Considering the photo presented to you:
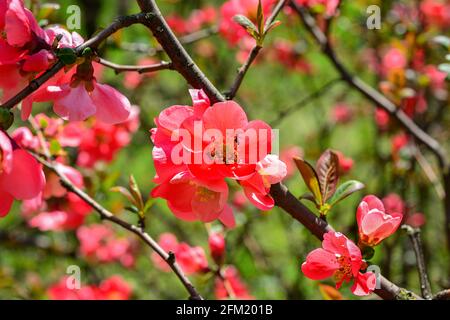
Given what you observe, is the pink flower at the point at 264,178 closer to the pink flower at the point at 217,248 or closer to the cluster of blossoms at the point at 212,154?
the cluster of blossoms at the point at 212,154

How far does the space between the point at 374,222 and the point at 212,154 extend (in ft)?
0.75

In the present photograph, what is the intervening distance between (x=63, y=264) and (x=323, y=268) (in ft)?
7.63

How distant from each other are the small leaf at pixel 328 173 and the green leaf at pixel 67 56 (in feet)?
1.28

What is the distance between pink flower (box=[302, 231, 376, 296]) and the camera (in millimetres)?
702

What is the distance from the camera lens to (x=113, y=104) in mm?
751

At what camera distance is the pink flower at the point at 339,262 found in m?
0.70

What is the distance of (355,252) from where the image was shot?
701mm

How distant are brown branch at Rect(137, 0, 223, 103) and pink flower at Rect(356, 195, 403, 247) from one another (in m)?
0.24

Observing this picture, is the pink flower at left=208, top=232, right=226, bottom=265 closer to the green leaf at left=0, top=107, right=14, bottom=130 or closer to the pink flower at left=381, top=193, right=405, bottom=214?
the green leaf at left=0, top=107, right=14, bottom=130

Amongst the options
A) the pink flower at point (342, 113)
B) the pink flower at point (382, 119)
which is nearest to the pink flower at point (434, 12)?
the pink flower at point (382, 119)

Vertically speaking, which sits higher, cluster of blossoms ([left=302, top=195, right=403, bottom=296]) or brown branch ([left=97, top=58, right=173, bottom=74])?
brown branch ([left=97, top=58, right=173, bottom=74])

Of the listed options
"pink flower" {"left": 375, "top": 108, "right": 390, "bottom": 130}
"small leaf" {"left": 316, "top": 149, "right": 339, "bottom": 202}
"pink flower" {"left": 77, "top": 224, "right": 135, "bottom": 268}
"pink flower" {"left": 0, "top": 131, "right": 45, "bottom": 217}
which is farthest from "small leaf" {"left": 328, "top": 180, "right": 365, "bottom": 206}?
"pink flower" {"left": 77, "top": 224, "right": 135, "bottom": 268}

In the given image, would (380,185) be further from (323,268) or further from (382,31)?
(323,268)

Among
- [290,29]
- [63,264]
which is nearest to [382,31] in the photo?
[290,29]
